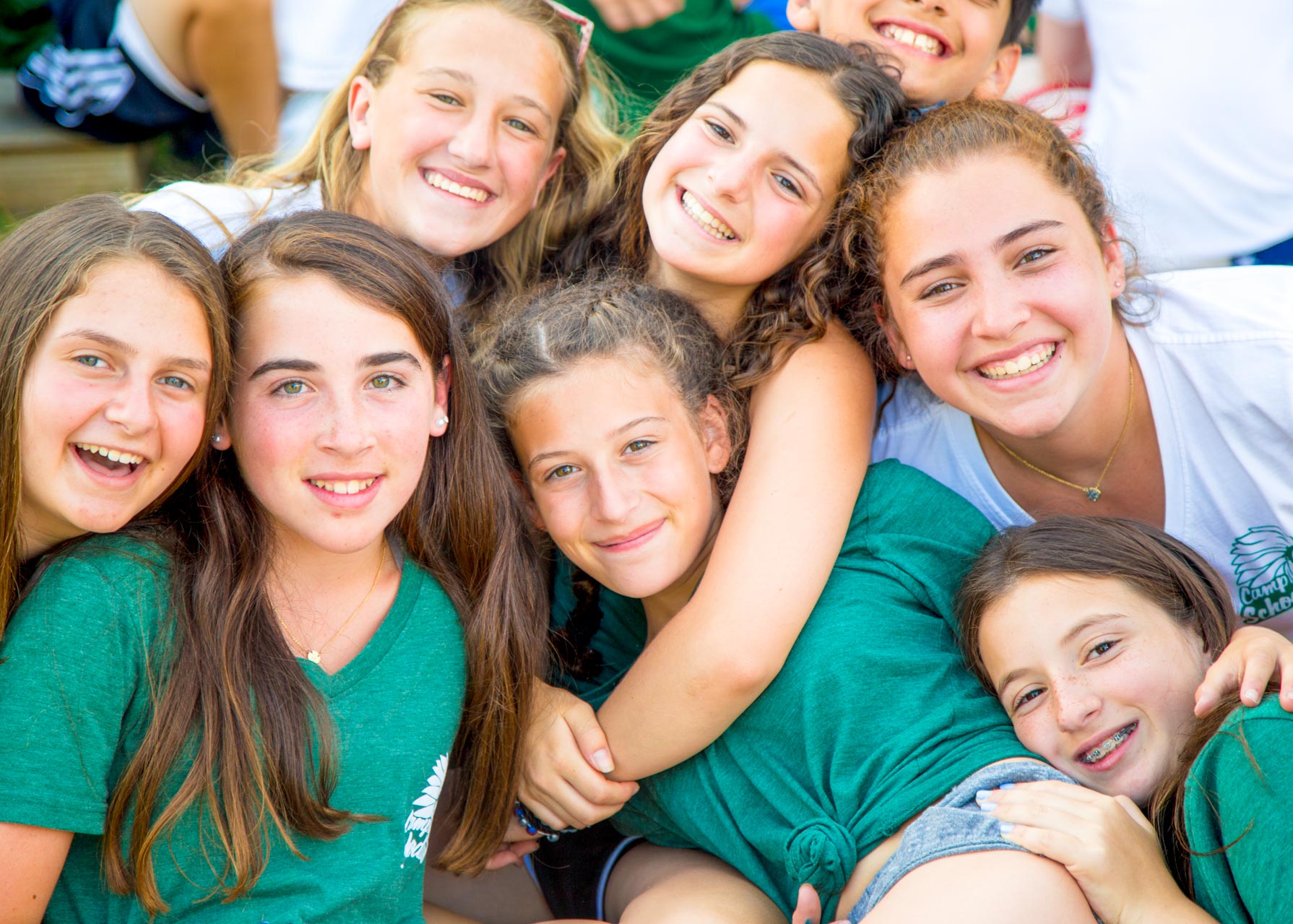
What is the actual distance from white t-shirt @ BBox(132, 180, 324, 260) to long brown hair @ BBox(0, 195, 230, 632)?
69 centimetres

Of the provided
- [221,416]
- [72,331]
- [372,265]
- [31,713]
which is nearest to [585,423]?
[372,265]

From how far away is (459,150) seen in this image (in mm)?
2605

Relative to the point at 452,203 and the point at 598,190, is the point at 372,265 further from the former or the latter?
the point at 598,190

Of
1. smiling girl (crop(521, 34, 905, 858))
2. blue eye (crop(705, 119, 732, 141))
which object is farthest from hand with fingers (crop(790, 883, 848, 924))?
blue eye (crop(705, 119, 732, 141))

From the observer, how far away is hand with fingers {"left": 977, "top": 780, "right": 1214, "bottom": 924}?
1762 mm

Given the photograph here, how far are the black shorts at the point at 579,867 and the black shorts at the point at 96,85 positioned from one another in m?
2.49

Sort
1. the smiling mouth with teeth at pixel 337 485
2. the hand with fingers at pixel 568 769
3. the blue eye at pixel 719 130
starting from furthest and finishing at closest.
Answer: the blue eye at pixel 719 130
the hand with fingers at pixel 568 769
the smiling mouth with teeth at pixel 337 485

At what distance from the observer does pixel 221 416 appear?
6.28ft

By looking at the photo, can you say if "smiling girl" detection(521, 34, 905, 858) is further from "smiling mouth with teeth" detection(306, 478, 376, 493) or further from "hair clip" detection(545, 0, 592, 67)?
"smiling mouth with teeth" detection(306, 478, 376, 493)

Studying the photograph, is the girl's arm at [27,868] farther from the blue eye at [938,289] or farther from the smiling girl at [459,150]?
the blue eye at [938,289]

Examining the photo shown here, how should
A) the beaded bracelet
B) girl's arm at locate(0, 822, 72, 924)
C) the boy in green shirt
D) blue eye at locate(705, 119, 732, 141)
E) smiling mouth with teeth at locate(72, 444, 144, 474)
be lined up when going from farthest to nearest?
the boy in green shirt
blue eye at locate(705, 119, 732, 141)
the beaded bracelet
smiling mouth with teeth at locate(72, 444, 144, 474)
girl's arm at locate(0, 822, 72, 924)

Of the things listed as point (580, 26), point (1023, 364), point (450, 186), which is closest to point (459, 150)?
A: point (450, 186)

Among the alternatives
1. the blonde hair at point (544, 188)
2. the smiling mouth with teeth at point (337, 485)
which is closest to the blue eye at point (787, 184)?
the blonde hair at point (544, 188)

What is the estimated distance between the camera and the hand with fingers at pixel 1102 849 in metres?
1.76
